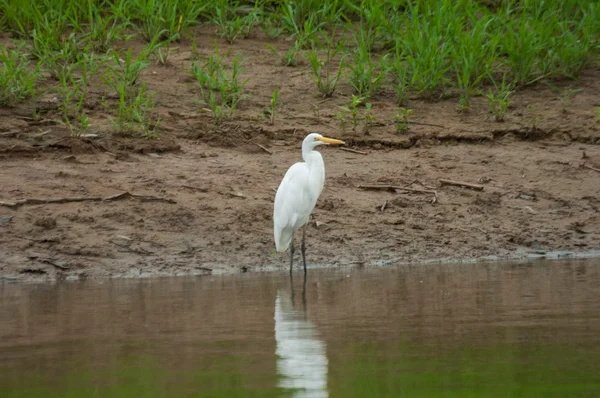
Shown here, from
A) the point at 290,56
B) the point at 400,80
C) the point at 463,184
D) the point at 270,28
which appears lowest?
the point at 463,184

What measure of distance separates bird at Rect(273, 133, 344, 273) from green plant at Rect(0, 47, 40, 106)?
10.2 ft

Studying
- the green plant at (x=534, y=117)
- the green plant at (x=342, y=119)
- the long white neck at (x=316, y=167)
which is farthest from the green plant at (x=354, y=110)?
the green plant at (x=534, y=117)

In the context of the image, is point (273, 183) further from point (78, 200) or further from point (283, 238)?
point (78, 200)

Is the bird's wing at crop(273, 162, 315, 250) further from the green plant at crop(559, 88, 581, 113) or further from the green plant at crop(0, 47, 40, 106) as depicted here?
the green plant at crop(559, 88, 581, 113)

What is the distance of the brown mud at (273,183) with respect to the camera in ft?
28.3

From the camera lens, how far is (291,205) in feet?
28.1

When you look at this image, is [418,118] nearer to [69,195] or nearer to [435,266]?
[435,266]

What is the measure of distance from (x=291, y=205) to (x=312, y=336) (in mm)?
3292

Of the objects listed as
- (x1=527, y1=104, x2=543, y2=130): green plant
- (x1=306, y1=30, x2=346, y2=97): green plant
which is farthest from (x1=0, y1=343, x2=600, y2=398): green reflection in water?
(x1=306, y1=30, x2=346, y2=97): green plant

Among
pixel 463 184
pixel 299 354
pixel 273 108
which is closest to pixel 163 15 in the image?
pixel 273 108

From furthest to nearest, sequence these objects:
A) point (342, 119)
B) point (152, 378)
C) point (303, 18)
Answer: point (303, 18)
point (342, 119)
point (152, 378)

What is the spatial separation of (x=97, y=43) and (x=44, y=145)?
2167 mm

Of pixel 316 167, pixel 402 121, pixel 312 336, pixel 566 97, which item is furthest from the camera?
pixel 566 97

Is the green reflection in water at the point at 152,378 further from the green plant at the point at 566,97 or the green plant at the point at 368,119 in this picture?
the green plant at the point at 566,97
